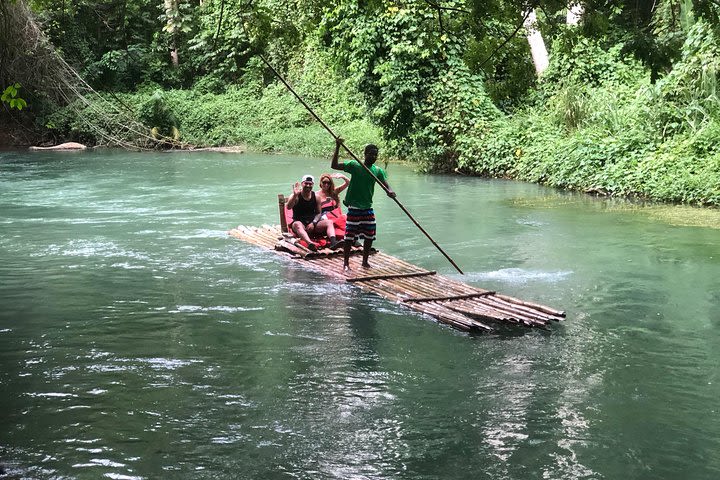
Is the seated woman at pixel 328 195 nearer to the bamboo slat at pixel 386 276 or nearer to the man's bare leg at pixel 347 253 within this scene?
the man's bare leg at pixel 347 253

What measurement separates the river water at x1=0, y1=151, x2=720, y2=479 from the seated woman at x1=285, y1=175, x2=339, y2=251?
0.43 meters

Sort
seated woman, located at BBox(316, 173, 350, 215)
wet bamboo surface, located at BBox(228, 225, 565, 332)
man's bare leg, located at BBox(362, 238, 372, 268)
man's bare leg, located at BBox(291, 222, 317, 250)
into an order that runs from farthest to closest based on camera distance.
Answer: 1. seated woman, located at BBox(316, 173, 350, 215)
2. man's bare leg, located at BBox(291, 222, 317, 250)
3. man's bare leg, located at BBox(362, 238, 372, 268)
4. wet bamboo surface, located at BBox(228, 225, 565, 332)

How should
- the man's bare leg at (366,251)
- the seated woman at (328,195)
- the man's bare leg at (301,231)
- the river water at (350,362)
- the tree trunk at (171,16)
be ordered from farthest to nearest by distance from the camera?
the tree trunk at (171,16)
the seated woman at (328,195)
the man's bare leg at (301,231)
the man's bare leg at (366,251)
the river water at (350,362)

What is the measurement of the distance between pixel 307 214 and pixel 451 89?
9.67 metres

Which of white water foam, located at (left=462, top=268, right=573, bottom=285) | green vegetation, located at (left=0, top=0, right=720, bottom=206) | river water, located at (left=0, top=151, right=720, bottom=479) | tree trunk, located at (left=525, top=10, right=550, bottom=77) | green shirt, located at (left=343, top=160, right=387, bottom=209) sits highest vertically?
tree trunk, located at (left=525, top=10, right=550, bottom=77)

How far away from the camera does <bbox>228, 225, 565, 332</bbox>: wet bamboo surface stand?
23.1 ft

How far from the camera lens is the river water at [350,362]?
4.80m

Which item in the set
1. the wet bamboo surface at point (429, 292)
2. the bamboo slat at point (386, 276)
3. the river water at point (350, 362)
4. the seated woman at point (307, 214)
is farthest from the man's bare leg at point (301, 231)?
the bamboo slat at point (386, 276)

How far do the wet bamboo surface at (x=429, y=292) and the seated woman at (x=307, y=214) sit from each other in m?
0.19

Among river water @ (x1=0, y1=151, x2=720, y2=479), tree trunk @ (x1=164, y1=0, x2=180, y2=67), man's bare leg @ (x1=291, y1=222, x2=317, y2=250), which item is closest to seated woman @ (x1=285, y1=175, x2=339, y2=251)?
man's bare leg @ (x1=291, y1=222, x2=317, y2=250)

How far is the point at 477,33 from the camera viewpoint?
21.2ft

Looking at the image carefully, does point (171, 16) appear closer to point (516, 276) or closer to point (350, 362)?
point (516, 276)

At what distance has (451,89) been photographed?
19.1 m

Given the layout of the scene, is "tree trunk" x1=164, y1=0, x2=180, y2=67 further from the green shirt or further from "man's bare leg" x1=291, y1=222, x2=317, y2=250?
the green shirt
